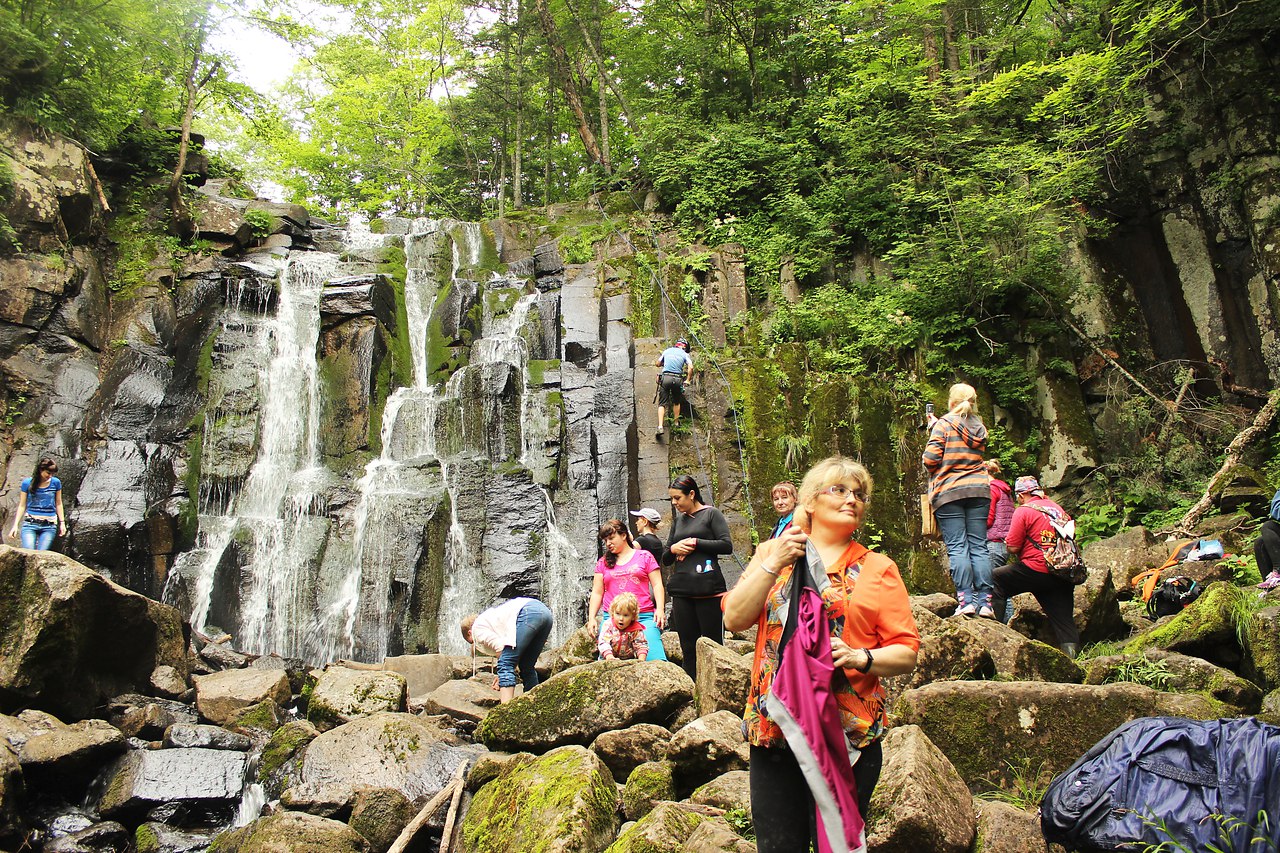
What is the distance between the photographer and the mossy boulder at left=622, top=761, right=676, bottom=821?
4.38m

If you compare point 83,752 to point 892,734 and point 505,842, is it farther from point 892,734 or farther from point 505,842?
point 892,734

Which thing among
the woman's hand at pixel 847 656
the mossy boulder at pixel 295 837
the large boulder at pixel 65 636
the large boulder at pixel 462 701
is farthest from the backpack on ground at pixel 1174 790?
the large boulder at pixel 65 636

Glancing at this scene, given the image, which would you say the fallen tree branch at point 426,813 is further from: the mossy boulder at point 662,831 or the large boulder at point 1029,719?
the large boulder at point 1029,719

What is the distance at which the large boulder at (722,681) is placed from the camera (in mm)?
4883

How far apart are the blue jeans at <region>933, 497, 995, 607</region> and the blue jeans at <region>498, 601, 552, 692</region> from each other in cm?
322

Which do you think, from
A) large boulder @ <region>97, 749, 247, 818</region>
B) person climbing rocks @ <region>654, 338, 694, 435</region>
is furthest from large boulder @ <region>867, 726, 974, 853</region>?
person climbing rocks @ <region>654, 338, 694, 435</region>

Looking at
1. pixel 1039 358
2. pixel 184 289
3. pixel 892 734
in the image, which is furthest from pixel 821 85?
pixel 892 734

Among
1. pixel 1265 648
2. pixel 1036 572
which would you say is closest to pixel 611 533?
pixel 1036 572

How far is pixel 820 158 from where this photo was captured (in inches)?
747

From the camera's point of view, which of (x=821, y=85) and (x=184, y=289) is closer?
(x=184, y=289)

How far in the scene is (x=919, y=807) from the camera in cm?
299

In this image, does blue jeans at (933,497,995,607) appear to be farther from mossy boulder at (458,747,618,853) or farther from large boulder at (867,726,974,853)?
mossy boulder at (458,747,618,853)

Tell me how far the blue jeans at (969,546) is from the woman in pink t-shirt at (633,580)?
2267mm

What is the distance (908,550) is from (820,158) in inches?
430
